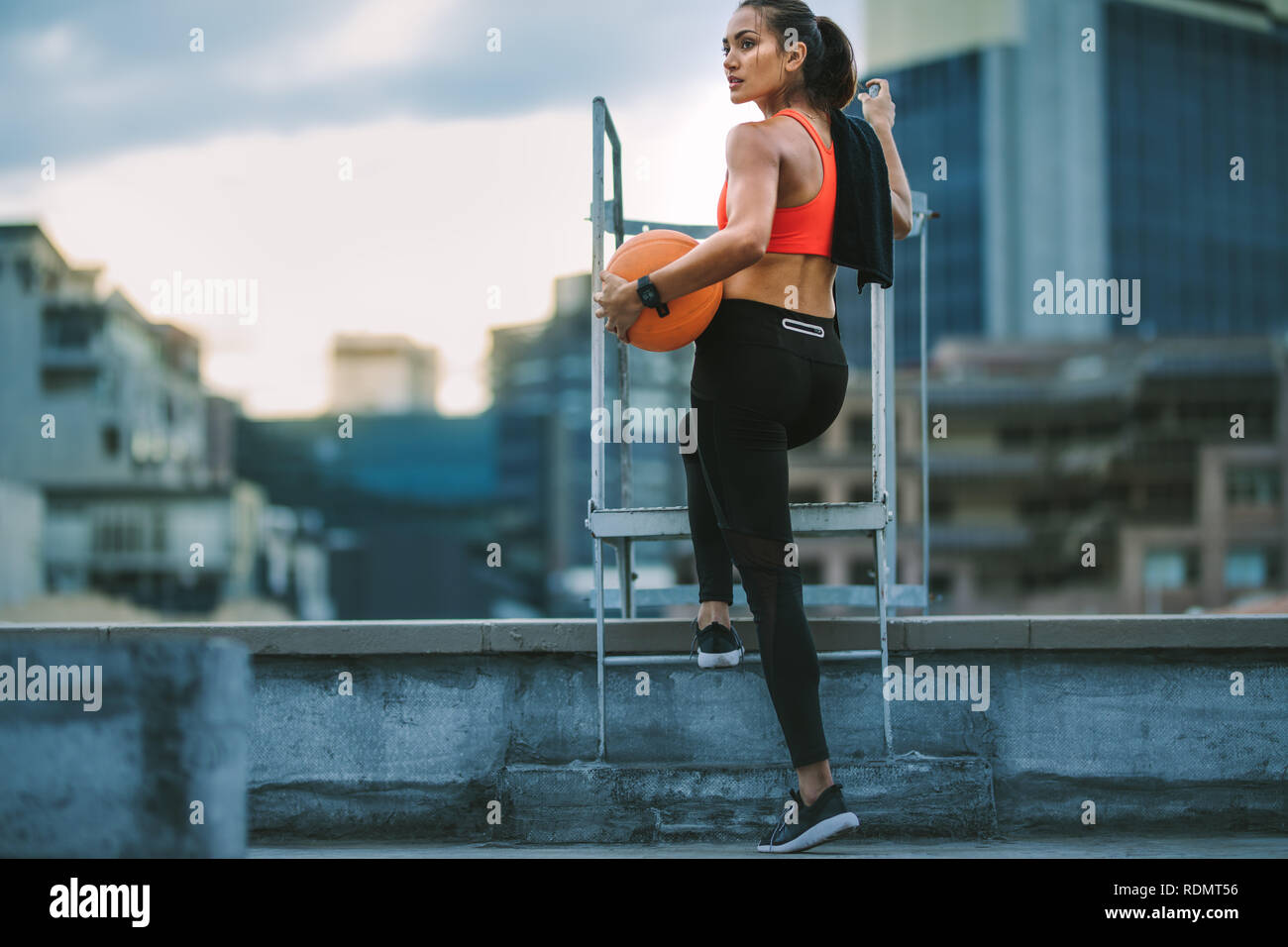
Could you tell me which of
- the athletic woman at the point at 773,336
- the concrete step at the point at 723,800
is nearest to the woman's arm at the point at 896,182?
the athletic woman at the point at 773,336

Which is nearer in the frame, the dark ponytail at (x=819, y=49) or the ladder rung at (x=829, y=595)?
the dark ponytail at (x=819, y=49)

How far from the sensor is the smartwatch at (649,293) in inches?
141

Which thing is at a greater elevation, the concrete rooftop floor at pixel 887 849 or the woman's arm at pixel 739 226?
the woman's arm at pixel 739 226

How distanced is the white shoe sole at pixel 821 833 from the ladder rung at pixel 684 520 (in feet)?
3.23

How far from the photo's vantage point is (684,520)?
14.3ft

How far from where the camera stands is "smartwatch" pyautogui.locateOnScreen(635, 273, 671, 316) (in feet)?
11.8

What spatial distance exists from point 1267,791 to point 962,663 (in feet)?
3.62

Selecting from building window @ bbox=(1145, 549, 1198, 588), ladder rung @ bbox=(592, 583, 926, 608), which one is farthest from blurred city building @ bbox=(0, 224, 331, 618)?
ladder rung @ bbox=(592, 583, 926, 608)

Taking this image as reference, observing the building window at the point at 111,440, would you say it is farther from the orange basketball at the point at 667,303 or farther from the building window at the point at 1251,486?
the orange basketball at the point at 667,303

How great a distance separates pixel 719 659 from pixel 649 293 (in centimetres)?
113

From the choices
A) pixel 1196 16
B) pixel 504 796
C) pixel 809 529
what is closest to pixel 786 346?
pixel 809 529

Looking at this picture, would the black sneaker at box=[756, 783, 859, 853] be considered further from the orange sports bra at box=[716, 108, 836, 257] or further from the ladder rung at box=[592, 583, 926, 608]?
the orange sports bra at box=[716, 108, 836, 257]
